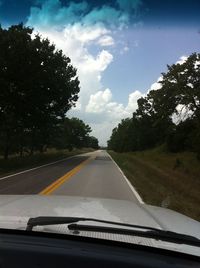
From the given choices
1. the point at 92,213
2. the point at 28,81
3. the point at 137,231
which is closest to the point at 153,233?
the point at 137,231

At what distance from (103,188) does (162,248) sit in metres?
16.6

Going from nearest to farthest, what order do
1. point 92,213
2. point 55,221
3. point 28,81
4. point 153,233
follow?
point 153,233 < point 55,221 < point 92,213 < point 28,81

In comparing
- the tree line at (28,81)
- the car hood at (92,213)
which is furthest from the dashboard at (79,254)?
the tree line at (28,81)

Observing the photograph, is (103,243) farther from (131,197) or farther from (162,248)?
(131,197)

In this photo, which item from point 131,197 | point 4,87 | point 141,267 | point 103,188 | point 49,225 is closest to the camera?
point 141,267

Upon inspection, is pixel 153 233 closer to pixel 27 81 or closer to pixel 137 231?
pixel 137 231

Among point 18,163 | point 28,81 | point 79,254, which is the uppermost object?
point 28,81

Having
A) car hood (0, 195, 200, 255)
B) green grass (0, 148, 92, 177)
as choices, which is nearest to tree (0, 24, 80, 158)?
green grass (0, 148, 92, 177)

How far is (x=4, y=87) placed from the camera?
3828cm

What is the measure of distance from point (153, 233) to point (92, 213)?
100 centimetres

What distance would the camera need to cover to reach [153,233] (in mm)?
3273

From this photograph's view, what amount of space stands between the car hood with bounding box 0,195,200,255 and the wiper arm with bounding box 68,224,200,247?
89 mm

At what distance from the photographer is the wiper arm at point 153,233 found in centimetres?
319

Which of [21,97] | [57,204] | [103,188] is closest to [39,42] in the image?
[21,97]
